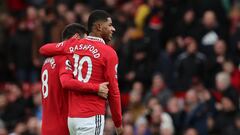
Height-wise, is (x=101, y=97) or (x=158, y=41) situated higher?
(x=158, y=41)

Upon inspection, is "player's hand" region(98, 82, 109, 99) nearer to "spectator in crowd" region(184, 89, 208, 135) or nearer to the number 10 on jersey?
the number 10 on jersey

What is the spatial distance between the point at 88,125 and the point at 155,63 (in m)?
8.38

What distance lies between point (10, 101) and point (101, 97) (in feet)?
31.5

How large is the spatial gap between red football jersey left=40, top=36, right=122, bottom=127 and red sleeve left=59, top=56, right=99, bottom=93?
0.29 feet

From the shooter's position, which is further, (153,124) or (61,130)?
(153,124)

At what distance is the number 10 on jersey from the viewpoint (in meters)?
12.0

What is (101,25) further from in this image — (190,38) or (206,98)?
(190,38)

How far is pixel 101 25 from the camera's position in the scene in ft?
39.5

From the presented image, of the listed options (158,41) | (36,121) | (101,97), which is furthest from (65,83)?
(158,41)

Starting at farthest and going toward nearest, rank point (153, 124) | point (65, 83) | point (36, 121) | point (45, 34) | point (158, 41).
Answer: point (45, 34) < point (158, 41) < point (36, 121) < point (153, 124) < point (65, 83)

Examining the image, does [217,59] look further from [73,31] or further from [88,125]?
[88,125]

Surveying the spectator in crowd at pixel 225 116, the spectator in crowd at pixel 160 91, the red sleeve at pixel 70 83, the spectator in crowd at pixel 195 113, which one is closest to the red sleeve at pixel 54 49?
the red sleeve at pixel 70 83

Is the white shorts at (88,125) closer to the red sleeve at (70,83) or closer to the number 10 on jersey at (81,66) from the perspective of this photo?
the red sleeve at (70,83)

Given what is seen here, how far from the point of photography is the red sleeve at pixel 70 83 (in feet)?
38.9
